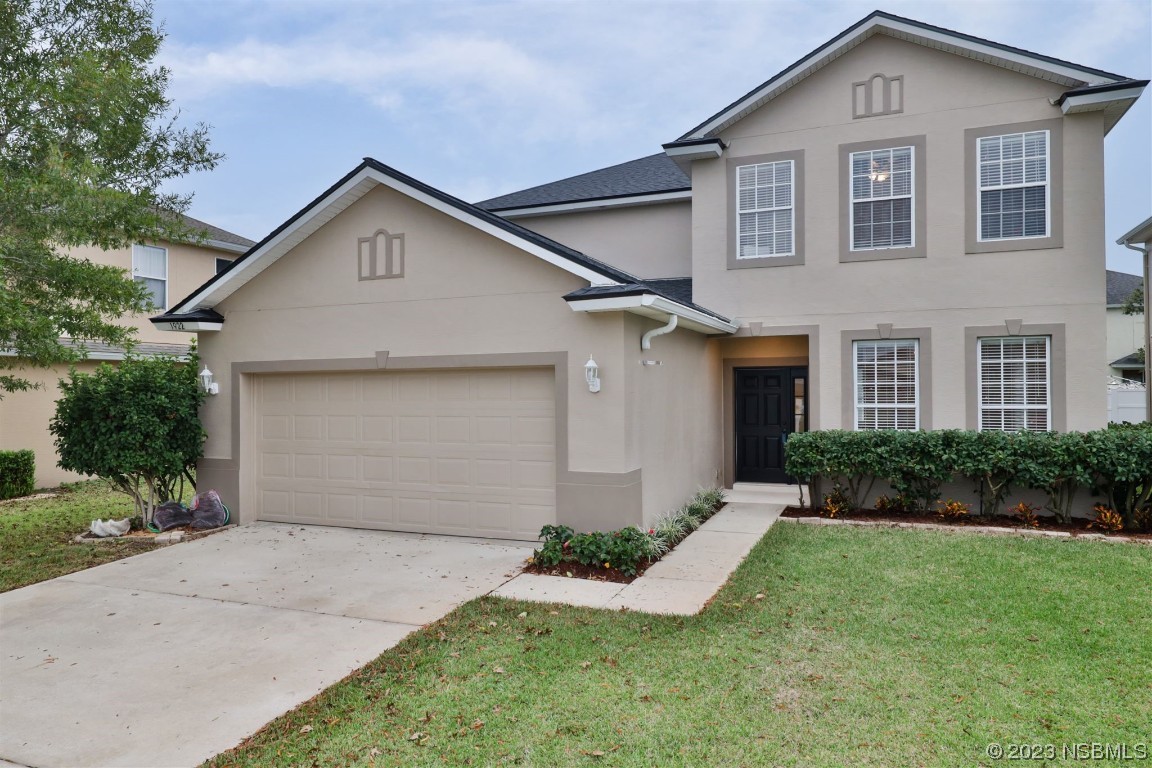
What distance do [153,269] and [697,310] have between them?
13639 millimetres

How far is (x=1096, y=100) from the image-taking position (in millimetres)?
8984

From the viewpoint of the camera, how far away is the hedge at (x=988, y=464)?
841cm

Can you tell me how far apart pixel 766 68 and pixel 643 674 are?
47.7 metres

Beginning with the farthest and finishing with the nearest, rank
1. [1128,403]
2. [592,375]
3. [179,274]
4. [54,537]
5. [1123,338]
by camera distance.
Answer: [1123,338]
[1128,403]
[179,274]
[54,537]
[592,375]

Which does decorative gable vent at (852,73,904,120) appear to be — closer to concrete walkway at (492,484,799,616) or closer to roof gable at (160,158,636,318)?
roof gable at (160,158,636,318)

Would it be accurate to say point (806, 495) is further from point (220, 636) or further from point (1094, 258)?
point (220, 636)

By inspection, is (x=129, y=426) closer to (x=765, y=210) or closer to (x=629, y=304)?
(x=629, y=304)

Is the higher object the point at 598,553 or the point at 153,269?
the point at 153,269

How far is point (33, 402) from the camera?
13.8m

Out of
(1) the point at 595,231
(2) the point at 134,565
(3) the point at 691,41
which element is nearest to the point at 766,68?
(3) the point at 691,41

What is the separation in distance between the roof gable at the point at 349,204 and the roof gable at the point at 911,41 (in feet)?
12.8

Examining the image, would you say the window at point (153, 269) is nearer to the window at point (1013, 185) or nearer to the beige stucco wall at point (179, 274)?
the beige stucco wall at point (179, 274)

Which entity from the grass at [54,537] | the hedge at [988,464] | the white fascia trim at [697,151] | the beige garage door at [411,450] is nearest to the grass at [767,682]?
the hedge at [988,464]

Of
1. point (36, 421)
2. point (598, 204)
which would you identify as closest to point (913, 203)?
point (598, 204)
